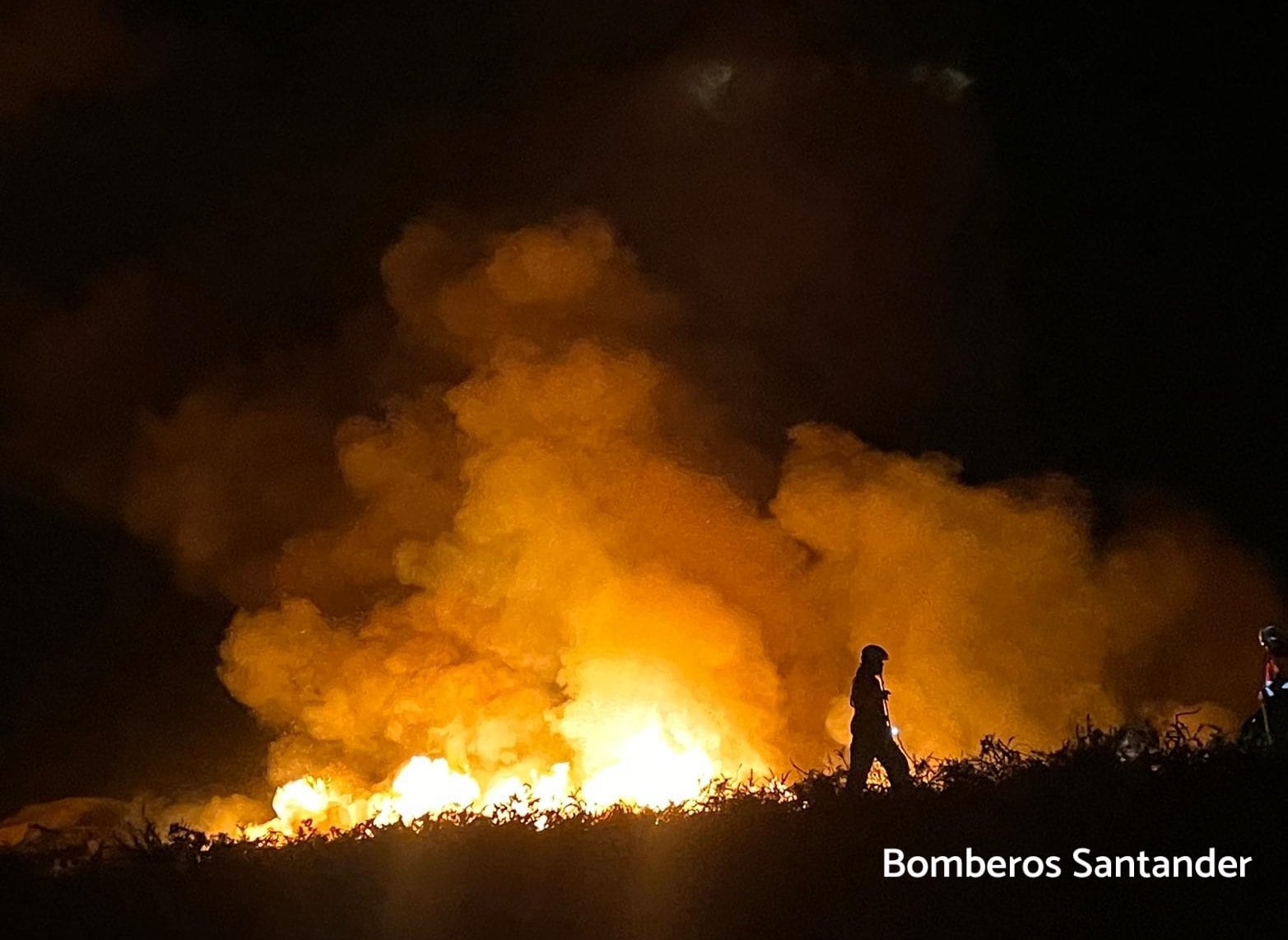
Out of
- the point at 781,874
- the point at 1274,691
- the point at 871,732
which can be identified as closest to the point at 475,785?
the point at 871,732

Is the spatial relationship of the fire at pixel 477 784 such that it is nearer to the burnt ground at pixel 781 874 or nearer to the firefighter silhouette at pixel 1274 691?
the firefighter silhouette at pixel 1274 691

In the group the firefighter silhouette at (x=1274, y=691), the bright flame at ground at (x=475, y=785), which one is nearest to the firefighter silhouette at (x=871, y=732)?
the firefighter silhouette at (x=1274, y=691)

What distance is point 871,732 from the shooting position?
1283 centimetres

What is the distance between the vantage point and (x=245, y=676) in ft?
83.1

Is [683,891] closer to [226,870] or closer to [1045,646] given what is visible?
[226,870]

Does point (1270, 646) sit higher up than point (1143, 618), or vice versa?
point (1143, 618)

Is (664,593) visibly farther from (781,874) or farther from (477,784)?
(781,874)

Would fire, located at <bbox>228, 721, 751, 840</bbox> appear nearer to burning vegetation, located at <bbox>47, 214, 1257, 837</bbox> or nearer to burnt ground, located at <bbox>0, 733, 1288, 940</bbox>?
burning vegetation, located at <bbox>47, 214, 1257, 837</bbox>

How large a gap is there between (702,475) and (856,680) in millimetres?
11502

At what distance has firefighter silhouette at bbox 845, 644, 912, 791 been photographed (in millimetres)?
12327

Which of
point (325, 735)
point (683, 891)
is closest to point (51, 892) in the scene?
point (683, 891)

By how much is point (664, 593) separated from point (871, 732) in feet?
33.8

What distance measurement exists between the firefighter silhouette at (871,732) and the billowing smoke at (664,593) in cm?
880

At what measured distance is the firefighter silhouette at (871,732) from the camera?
40.4ft
